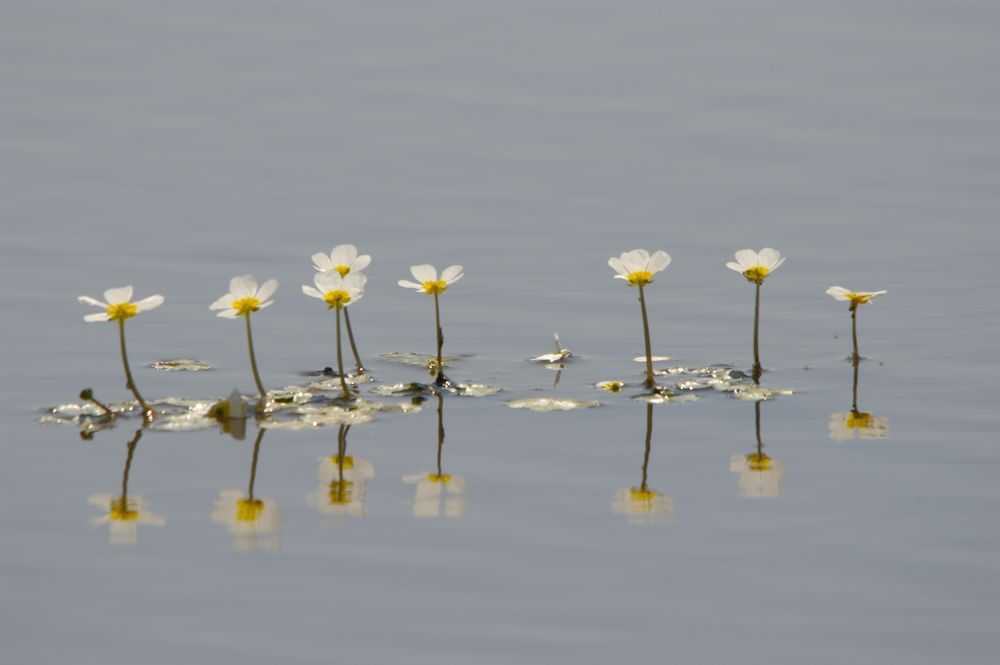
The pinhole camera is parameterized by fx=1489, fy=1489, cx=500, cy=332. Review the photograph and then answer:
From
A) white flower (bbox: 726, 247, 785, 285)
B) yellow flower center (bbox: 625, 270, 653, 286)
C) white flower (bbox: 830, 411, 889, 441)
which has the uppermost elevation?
white flower (bbox: 726, 247, 785, 285)

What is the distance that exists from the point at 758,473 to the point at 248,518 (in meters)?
1.36

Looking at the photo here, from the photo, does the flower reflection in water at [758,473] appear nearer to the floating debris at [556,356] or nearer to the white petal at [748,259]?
the white petal at [748,259]

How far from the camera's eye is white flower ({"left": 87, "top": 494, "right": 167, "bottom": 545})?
3529 mm

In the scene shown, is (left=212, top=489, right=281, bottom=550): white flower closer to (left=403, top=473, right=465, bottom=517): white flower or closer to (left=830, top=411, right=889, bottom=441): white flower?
(left=403, top=473, right=465, bottom=517): white flower

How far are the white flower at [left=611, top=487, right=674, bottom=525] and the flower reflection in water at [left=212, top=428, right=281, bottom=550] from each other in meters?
0.85

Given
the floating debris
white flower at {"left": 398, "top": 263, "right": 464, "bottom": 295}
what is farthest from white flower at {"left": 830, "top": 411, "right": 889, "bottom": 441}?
white flower at {"left": 398, "top": 263, "right": 464, "bottom": 295}

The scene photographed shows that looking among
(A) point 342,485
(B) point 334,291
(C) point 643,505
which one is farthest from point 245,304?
(C) point 643,505

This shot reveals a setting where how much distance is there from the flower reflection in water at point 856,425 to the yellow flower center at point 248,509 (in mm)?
1689

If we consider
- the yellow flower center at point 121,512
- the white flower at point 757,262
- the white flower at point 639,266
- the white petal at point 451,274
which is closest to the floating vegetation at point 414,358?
the white petal at point 451,274

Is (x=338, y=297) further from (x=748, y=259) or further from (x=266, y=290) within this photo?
(x=748, y=259)

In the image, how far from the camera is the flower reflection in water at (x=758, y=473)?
3.85m

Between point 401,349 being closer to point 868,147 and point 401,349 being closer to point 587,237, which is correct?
point 587,237

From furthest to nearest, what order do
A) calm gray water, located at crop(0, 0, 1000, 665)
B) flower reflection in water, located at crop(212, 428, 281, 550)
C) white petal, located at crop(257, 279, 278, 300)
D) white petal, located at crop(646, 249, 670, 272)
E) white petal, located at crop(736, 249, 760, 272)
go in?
white petal, located at crop(736, 249, 760, 272)
white petal, located at crop(646, 249, 670, 272)
white petal, located at crop(257, 279, 278, 300)
flower reflection in water, located at crop(212, 428, 281, 550)
calm gray water, located at crop(0, 0, 1000, 665)

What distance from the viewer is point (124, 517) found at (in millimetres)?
3670
